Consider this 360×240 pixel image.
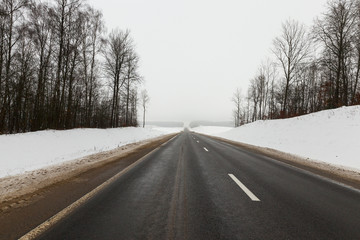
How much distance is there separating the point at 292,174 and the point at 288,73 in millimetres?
25411

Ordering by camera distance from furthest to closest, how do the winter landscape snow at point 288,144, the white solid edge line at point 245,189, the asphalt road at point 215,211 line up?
the winter landscape snow at point 288,144
the white solid edge line at point 245,189
the asphalt road at point 215,211

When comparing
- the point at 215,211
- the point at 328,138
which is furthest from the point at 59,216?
the point at 328,138

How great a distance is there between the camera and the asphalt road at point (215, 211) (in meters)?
2.57

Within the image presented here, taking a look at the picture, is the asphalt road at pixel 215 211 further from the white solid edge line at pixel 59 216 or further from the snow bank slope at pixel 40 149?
the snow bank slope at pixel 40 149

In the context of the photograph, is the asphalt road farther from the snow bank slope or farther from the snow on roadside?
the snow bank slope

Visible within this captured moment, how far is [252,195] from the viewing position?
4.09 metres

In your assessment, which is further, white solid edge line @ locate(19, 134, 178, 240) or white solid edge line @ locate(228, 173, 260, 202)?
white solid edge line @ locate(228, 173, 260, 202)

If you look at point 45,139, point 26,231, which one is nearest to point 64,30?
point 45,139

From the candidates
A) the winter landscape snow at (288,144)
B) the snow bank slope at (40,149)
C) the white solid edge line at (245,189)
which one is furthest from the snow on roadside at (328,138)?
the snow bank slope at (40,149)

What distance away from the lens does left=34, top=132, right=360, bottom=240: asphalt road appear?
8.42ft

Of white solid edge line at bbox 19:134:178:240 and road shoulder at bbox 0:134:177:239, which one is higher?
white solid edge line at bbox 19:134:178:240

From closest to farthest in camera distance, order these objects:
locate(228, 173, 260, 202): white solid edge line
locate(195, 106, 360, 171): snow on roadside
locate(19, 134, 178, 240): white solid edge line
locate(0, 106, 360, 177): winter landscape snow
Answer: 1. locate(19, 134, 178, 240): white solid edge line
2. locate(228, 173, 260, 202): white solid edge line
3. locate(0, 106, 360, 177): winter landscape snow
4. locate(195, 106, 360, 171): snow on roadside

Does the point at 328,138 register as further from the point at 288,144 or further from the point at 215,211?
the point at 215,211

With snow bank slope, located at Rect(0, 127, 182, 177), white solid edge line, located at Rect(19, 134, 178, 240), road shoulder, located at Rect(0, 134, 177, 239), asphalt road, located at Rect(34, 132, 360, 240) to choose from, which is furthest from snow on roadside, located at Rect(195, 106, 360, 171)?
snow bank slope, located at Rect(0, 127, 182, 177)
